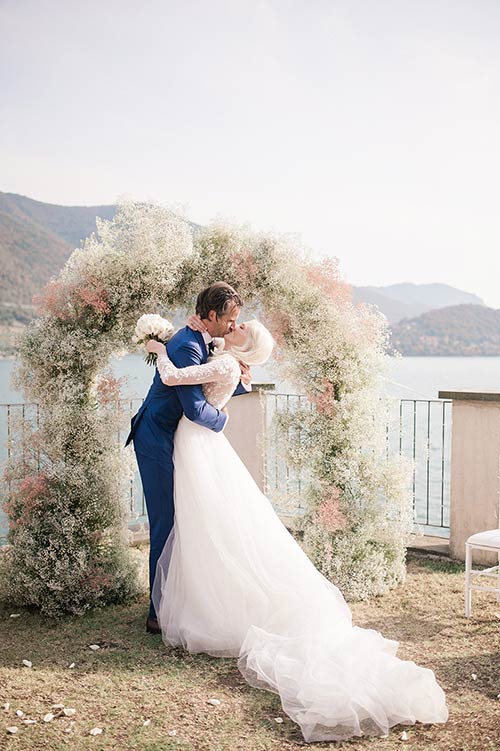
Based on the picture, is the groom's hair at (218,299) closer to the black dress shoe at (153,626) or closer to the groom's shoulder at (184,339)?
the groom's shoulder at (184,339)

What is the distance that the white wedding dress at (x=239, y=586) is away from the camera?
3.62 meters

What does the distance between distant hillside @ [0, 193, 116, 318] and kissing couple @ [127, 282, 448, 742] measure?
37.7 meters

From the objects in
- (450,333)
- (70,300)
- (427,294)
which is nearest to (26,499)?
(70,300)

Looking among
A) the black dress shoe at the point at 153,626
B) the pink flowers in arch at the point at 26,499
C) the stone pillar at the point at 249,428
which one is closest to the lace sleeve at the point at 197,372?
the pink flowers in arch at the point at 26,499

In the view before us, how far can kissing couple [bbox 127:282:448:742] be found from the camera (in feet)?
12.6

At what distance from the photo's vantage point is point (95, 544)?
5.12 meters

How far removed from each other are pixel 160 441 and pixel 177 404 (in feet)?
0.90

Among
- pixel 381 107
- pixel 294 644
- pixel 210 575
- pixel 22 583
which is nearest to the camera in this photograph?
pixel 294 644

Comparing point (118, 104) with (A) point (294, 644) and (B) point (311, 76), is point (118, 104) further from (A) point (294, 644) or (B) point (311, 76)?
(A) point (294, 644)

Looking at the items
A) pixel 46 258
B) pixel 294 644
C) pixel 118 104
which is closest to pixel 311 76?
pixel 118 104

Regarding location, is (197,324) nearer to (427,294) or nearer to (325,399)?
(325,399)

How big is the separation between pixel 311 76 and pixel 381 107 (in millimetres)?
2716

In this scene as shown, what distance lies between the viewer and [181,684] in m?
3.76

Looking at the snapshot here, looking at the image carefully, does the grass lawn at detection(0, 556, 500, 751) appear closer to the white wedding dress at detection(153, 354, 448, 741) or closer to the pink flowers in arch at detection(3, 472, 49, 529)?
the white wedding dress at detection(153, 354, 448, 741)
